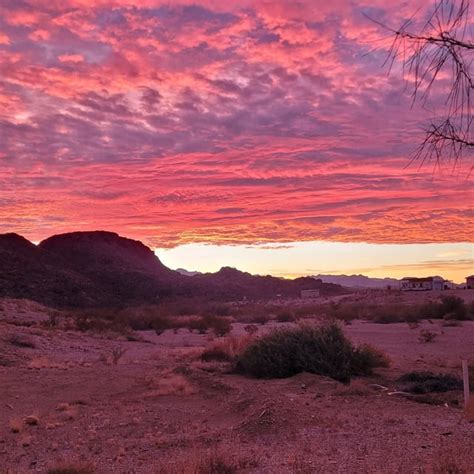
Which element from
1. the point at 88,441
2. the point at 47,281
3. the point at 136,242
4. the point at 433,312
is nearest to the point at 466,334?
the point at 433,312

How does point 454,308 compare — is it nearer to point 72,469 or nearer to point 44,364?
point 44,364

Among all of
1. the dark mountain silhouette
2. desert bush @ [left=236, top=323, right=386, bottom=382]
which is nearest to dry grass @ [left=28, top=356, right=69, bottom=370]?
desert bush @ [left=236, top=323, right=386, bottom=382]

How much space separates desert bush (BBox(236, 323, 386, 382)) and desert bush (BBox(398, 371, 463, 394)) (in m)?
1.55

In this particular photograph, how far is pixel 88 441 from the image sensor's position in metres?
12.6

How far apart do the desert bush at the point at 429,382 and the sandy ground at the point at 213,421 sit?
526 millimetres

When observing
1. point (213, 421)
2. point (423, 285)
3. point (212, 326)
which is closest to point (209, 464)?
point (213, 421)

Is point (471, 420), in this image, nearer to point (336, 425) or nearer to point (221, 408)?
point (336, 425)

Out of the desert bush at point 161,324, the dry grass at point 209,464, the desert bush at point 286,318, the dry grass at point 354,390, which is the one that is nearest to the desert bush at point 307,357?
Result: the dry grass at point 354,390

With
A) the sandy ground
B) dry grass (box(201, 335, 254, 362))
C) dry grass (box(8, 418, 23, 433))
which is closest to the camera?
the sandy ground

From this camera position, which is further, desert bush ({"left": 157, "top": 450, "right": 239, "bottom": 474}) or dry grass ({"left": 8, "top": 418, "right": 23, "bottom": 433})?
dry grass ({"left": 8, "top": 418, "right": 23, "bottom": 433})

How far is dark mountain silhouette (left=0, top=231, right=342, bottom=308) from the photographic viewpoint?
83125 mm

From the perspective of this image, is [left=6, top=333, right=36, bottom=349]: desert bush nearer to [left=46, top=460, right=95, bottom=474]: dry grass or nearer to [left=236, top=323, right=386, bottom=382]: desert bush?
[left=236, top=323, right=386, bottom=382]: desert bush

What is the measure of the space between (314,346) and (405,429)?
28.1ft

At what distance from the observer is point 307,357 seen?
20703 millimetres
